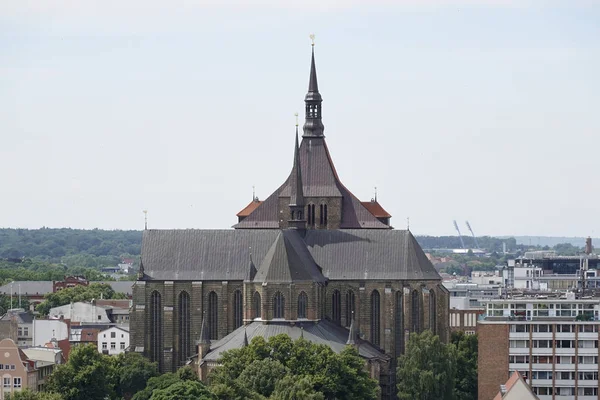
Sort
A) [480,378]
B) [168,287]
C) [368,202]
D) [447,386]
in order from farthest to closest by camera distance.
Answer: [368,202], [168,287], [447,386], [480,378]

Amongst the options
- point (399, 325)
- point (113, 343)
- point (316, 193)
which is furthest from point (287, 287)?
point (113, 343)

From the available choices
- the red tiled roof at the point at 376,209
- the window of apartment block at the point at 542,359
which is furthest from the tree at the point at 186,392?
the red tiled roof at the point at 376,209

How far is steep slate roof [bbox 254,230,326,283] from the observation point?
153 metres

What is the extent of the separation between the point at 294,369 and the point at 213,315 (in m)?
20.0

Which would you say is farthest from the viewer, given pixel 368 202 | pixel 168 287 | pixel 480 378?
pixel 368 202

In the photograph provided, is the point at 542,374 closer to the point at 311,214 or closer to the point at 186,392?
the point at 186,392

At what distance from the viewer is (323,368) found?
461 ft

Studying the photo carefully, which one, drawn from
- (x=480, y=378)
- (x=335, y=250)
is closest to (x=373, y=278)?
(x=335, y=250)

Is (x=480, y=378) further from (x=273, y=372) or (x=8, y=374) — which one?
(x=8, y=374)

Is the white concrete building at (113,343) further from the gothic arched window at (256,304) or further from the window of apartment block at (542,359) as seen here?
the window of apartment block at (542,359)

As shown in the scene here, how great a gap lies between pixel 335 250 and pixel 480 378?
89.6 ft

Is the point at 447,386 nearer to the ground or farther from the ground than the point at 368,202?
nearer to the ground

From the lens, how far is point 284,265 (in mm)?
153125

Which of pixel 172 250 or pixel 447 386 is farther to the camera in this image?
pixel 172 250
